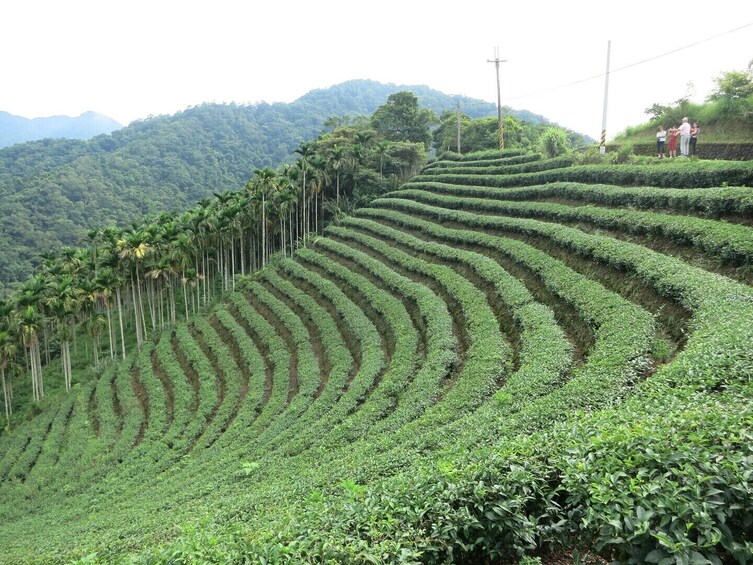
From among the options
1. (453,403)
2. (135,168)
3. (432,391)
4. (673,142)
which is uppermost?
(135,168)

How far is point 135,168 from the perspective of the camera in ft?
265

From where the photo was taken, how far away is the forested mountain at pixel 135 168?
5997 centimetres

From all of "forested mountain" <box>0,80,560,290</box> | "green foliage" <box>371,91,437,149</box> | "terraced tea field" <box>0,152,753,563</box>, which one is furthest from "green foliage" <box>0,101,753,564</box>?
"forested mountain" <box>0,80,560,290</box>

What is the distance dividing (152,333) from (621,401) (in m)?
34.8

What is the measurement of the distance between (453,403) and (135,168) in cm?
8382

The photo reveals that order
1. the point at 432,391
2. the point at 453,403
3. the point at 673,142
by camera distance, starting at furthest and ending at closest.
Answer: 1. the point at 673,142
2. the point at 432,391
3. the point at 453,403

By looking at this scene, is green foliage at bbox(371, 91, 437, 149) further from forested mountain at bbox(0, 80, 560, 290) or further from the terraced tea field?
the terraced tea field

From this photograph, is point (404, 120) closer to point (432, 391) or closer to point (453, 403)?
point (432, 391)

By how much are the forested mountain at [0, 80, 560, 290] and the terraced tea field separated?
1530 inches

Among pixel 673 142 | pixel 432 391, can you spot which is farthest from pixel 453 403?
pixel 673 142

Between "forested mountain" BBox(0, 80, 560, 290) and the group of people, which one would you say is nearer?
the group of people

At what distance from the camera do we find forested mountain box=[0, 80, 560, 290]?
2361 inches

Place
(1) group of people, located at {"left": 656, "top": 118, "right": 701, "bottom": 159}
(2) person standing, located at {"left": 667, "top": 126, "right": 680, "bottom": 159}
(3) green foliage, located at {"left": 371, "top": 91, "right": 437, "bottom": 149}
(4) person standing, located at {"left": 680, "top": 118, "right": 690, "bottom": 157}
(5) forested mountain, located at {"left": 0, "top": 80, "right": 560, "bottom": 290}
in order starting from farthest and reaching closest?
(5) forested mountain, located at {"left": 0, "top": 80, "right": 560, "bottom": 290}
(3) green foliage, located at {"left": 371, "top": 91, "right": 437, "bottom": 149}
(2) person standing, located at {"left": 667, "top": 126, "right": 680, "bottom": 159}
(1) group of people, located at {"left": 656, "top": 118, "right": 701, "bottom": 159}
(4) person standing, located at {"left": 680, "top": 118, "right": 690, "bottom": 157}

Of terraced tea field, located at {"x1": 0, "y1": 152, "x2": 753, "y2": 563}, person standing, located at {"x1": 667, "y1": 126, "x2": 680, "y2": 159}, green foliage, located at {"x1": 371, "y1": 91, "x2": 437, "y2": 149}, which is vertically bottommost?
terraced tea field, located at {"x1": 0, "y1": 152, "x2": 753, "y2": 563}
